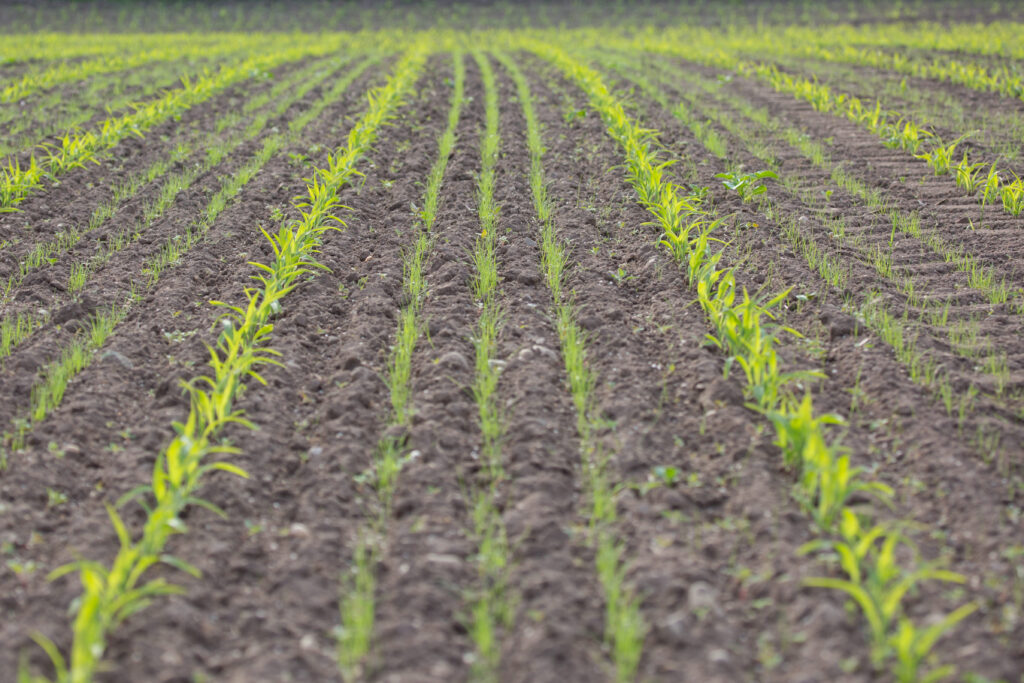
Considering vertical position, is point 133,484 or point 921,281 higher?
point 921,281

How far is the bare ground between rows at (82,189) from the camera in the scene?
Answer: 19.9 feet

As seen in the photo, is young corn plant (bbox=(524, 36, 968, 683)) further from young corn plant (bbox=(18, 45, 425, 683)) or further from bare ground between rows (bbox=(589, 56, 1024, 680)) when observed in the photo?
young corn plant (bbox=(18, 45, 425, 683))

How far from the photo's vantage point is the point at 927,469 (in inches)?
131

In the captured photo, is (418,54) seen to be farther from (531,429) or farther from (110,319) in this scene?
(531,429)

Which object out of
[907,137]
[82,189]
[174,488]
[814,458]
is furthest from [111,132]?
[814,458]

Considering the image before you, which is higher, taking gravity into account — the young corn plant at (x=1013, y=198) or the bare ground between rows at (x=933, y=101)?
the bare ground between rows at (x=933, y=101)

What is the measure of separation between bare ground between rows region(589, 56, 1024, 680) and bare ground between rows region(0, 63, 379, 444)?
3.44m

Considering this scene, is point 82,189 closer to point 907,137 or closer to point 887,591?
point 887,591

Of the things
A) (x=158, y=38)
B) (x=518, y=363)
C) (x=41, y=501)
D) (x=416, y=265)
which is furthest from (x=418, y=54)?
(x=41, y=501)

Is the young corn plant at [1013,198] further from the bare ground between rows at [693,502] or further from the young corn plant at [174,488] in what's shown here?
the young corn plant at [174,488]

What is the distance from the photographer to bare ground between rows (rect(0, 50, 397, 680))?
2539 millimetres

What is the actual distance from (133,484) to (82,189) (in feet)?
15.7

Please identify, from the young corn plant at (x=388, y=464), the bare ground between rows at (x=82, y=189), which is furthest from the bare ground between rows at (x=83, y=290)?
the young corn plant at (x=388, y=464)

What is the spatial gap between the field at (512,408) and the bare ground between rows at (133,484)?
1cm
